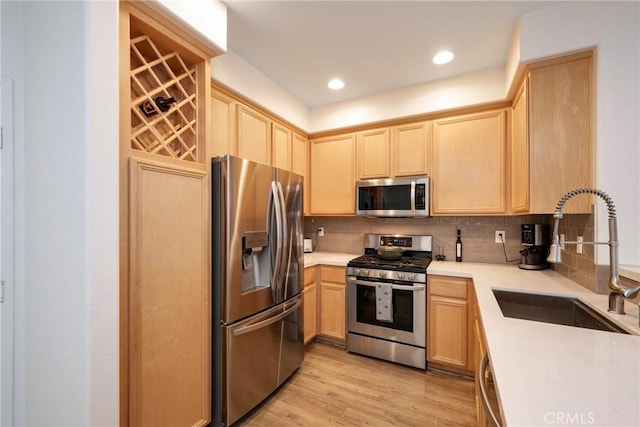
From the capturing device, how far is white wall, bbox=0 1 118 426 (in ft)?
3.54

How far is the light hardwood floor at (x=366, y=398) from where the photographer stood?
5.89 ft

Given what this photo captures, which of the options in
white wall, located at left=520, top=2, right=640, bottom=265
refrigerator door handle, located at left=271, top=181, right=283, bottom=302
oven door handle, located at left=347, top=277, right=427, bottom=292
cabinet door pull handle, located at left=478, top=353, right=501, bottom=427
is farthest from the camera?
oven door handle, located at left=347, top=277, right=427, bottom=292

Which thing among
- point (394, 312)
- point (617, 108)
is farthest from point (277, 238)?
point (617, 108)

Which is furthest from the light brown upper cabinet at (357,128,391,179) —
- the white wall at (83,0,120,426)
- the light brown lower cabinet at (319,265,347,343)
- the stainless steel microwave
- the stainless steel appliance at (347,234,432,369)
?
the white wall at (83,0,120,426)

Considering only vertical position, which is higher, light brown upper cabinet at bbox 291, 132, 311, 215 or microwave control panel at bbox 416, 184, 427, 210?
light brown upper cabinet at bbox 291, 132, 311, 215

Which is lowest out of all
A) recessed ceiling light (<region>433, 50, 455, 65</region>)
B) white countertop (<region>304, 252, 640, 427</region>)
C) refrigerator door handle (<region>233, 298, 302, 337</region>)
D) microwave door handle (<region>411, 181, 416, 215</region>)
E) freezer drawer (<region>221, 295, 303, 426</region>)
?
freezer drawer (<region>221, 295, 303, 426</region>)

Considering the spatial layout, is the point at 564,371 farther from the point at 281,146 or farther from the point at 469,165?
the point at 281,146

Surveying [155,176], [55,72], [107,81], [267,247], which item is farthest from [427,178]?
[55,72]

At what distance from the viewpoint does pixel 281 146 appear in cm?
276

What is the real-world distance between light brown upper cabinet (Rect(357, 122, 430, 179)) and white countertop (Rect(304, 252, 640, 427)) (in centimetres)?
164

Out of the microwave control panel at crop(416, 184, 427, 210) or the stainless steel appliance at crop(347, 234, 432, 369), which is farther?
the microwave control panel at crop(416, 184, 427, 210)

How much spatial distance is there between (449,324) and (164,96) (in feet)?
8.60

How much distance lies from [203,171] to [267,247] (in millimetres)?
659

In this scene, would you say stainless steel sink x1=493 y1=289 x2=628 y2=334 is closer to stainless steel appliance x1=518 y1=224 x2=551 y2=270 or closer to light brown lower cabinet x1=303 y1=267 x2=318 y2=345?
stainless steel appliance x1=518 y1=224 x2=551 y2=270
